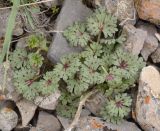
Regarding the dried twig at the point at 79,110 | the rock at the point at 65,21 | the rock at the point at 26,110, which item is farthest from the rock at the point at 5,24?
the dried twig at the point at 79,110

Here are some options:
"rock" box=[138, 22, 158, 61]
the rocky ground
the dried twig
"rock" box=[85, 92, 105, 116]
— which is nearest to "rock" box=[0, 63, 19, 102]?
the rocky ground

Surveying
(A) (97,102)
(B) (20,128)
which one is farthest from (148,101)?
(B) (20,128)

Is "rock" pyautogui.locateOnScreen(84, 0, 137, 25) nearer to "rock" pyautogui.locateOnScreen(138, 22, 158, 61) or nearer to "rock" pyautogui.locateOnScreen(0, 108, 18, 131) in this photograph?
"rock" pyautogui.locateOnScreen(138, 22, 158, 61)

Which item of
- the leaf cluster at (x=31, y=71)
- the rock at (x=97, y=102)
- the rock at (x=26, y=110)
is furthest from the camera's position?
the rock at (x=97, y=102)

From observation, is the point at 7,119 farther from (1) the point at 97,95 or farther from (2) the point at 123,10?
(2) the point at 123,10

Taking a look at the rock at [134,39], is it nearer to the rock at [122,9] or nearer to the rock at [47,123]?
the rock at [122,9]

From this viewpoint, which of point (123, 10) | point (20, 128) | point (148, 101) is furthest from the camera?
point (123, 10)
